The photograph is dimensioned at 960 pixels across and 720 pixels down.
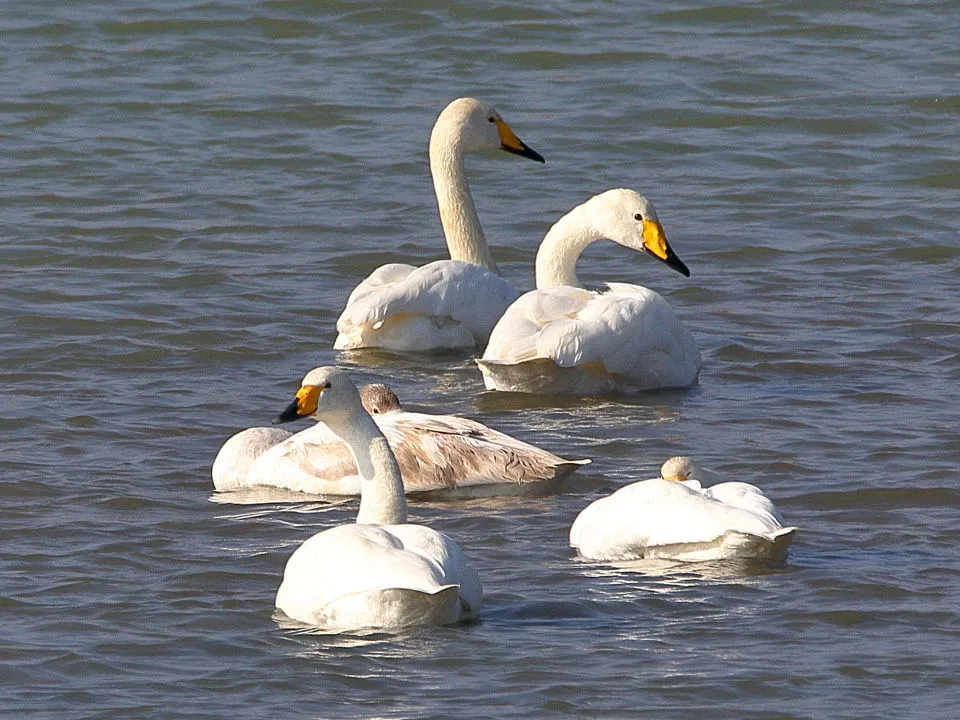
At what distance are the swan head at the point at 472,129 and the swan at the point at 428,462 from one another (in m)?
4.03

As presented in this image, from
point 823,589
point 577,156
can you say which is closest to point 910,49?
point 577,156

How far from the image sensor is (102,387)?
9.48 meters

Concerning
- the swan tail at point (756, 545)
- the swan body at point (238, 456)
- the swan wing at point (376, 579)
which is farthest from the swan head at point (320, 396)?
the swan tail at point (756, 545)

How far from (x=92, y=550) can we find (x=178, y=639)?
3.32 feet

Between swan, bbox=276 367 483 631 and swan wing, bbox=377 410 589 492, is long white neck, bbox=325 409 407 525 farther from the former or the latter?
swan wing, bbox=377 410 589 492

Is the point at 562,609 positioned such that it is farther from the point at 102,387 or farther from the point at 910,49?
the point at 910,49

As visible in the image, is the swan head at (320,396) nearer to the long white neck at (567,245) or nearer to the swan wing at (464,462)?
the swan wing at (464,462)

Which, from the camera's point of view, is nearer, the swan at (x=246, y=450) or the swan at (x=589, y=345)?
the swan at (x=246, y=450)

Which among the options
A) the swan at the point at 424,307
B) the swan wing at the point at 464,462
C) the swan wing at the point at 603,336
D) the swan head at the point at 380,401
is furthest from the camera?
the swan at the point at 424,307

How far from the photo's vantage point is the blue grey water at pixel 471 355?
5.97 m

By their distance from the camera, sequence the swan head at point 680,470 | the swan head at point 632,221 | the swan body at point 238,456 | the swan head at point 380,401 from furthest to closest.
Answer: the swan head at point 632,221, the swan head at point 380,401, the swan body at point 238,456, the swan head at point 680,470

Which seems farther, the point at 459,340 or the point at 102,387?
the point at 459,340

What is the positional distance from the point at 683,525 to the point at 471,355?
12.7 feet

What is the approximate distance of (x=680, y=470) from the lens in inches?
285
